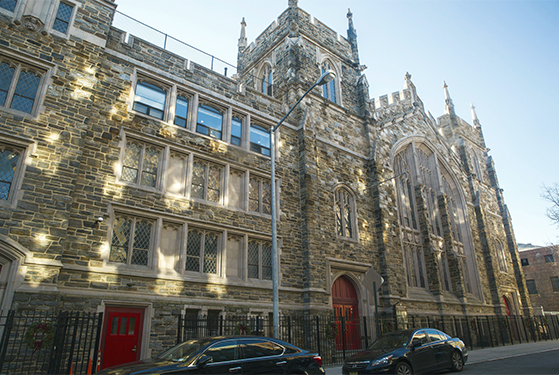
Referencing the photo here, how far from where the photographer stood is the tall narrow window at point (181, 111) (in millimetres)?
15532

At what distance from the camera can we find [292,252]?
55.4 feet

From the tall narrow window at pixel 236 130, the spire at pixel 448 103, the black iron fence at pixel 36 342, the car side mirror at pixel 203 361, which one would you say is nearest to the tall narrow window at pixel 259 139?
the tall narrow window at pixel 236 130

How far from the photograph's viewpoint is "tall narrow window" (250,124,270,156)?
1792cm

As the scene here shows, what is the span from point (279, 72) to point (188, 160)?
9.52 metres

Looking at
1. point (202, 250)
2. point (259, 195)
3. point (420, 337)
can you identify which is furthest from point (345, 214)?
point (420, 337)

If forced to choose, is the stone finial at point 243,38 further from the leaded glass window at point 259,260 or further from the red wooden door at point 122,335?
the red wooden door at point 122,335

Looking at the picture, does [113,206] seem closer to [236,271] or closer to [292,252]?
[236,271]

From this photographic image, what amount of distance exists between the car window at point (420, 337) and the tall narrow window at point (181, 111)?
37.7 feet

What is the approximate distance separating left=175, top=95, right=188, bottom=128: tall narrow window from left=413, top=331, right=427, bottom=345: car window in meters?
11.5

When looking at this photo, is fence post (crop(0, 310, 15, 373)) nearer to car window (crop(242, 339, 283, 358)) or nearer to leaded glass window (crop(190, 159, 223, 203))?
car window (crop(242, 339, 283, 358))

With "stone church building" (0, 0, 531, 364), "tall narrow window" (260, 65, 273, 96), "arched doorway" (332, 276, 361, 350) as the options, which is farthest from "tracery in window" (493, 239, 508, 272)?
"tall narrow window" (260, 65, 273, 96)

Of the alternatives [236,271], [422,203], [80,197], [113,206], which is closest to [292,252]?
[236,271]

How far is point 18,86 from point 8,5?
2.95 metres

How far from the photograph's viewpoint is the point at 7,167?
1102 centimetres
